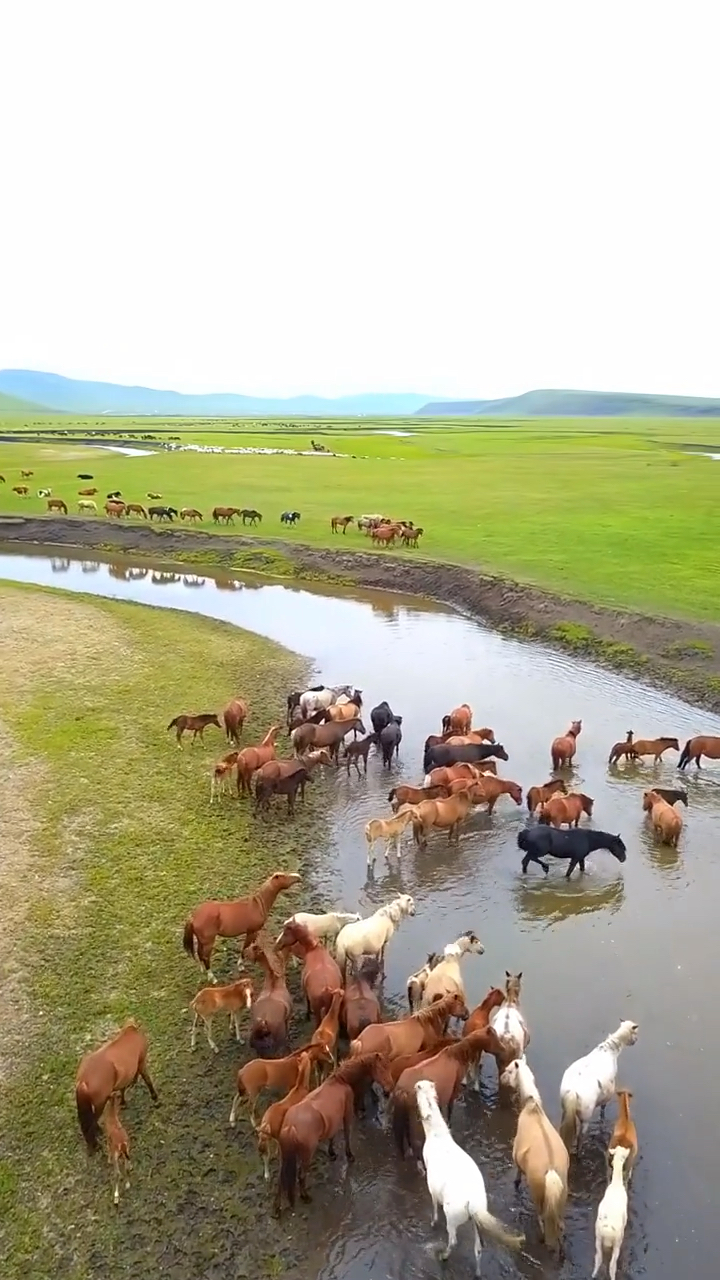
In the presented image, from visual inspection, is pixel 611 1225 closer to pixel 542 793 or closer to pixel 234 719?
pixel 542 793

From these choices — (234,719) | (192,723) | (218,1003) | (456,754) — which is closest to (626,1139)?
(218,1003)

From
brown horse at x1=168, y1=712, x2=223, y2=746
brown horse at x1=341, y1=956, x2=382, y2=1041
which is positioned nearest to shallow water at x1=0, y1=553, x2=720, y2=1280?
brown horse at x1=341, y1=956, x2=382, y2=1041

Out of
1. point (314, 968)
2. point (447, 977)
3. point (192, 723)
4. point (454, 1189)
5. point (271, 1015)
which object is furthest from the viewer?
point (192, 723)

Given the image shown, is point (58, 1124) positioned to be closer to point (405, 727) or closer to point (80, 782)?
point (80, 782)

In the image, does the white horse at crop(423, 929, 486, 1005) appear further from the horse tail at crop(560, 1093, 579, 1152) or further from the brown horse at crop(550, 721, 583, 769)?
the brown horse at crop(550, 721, 583, 769)

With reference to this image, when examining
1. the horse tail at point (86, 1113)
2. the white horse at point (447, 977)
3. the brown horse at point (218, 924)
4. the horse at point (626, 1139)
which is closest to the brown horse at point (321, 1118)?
the white horse at point (447, 977)

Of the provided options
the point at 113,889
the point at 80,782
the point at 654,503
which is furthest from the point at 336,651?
the point at 654,503
